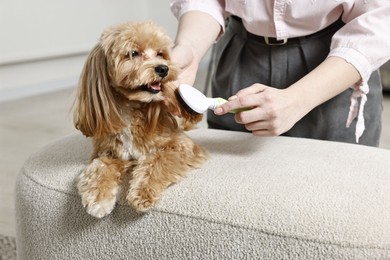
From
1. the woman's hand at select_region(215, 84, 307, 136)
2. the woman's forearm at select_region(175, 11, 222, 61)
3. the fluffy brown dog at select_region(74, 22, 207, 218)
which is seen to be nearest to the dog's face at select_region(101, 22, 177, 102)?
the fluffy brown dog at select_region(74, 22, 207, 218)

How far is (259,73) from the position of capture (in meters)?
1.24

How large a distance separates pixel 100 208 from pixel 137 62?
241mm

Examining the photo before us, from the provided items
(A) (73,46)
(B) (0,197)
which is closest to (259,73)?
(B) (0,197)

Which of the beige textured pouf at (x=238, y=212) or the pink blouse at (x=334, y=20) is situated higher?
the pink blouse at (x=334, y=20)

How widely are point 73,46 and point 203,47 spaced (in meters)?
2.46

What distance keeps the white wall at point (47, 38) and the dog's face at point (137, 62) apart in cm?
205

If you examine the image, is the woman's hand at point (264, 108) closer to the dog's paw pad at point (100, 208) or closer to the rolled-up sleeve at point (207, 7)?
the dog's paw pad at point (100, 208)

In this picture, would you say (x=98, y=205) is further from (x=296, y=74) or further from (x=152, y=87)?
(x=296, y=74)

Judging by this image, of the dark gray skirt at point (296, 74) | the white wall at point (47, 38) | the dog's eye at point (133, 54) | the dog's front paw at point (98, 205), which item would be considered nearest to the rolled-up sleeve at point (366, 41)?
the dark gray skirt at point (296, 74)

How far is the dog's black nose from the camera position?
0.84 metres

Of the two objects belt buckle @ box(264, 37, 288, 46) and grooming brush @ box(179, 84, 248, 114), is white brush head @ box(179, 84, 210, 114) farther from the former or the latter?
belt buckle @ box(264, 37, 288, 46)

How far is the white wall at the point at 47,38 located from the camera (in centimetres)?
311

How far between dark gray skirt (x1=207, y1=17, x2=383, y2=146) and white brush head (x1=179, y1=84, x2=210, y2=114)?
361 mm

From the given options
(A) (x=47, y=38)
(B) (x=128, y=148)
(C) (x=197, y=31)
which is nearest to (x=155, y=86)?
(B) (x=128, y=148)
